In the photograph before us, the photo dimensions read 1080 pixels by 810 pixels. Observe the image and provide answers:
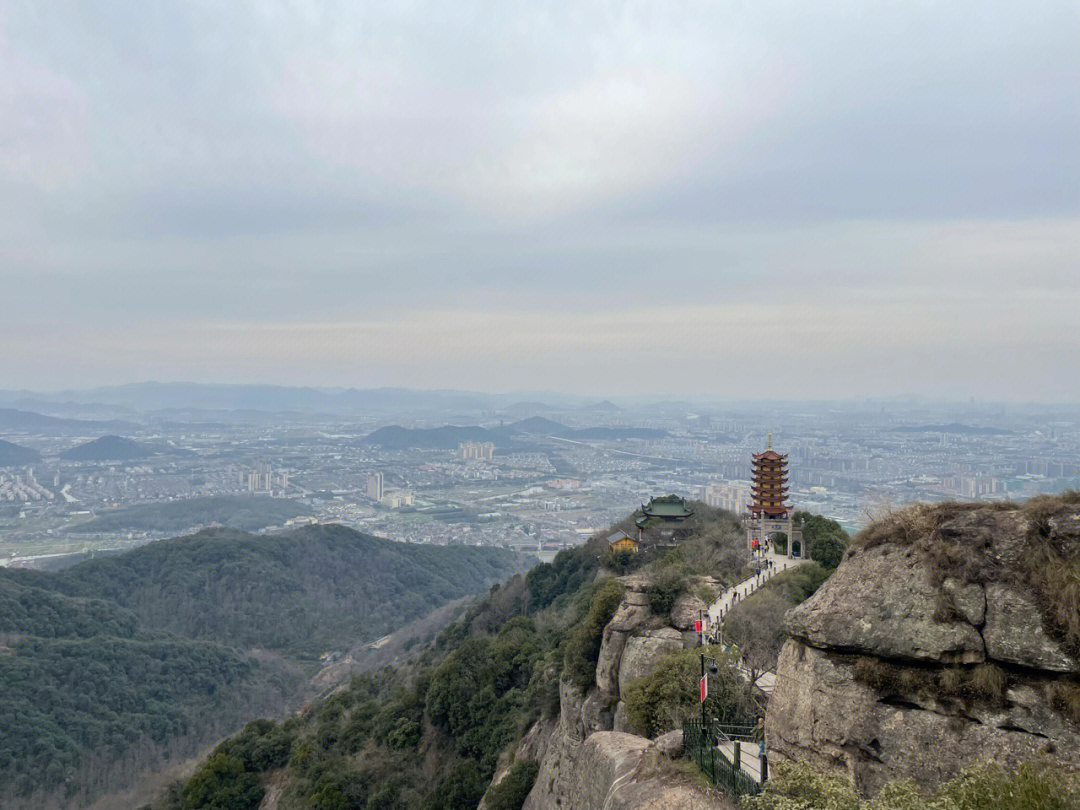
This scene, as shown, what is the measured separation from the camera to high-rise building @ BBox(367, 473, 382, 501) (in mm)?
168525

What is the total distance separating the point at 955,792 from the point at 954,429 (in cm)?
11445

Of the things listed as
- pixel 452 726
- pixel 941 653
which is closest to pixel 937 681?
pixel 941 653

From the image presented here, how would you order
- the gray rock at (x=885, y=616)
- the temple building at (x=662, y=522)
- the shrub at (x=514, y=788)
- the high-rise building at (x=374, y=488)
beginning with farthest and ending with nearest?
1. the high-rise building at (x=374, y=488)
2. the temple building at (x=662, y=522)
3. the shrub at (x=514, y=788)
4. the gray rock at (x=885, y=616)

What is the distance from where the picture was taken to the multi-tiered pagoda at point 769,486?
27.2 metres

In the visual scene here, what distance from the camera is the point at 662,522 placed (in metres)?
35.3

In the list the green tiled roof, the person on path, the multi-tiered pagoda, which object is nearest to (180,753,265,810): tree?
the green tiled roof

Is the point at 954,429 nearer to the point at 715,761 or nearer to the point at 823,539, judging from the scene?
the point at 823,539


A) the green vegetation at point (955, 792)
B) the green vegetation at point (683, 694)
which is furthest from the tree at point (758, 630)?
the green vegetation at point (955, 792)

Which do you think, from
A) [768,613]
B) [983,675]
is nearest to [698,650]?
[768,613]

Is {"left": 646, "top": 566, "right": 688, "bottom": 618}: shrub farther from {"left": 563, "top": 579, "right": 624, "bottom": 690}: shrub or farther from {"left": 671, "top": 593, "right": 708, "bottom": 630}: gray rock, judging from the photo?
{"left": 563, "top": 579, "right": 624, "bottom": 690}: shrub

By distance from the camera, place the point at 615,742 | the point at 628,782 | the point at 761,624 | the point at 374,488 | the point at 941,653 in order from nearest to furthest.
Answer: the point at 941,653, the point at 628,782, the point at 615,742, the point at 761,624, the point at 374,488

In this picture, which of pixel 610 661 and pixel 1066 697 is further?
pixel 610 661

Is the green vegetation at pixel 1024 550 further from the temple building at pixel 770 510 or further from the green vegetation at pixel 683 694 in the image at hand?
the temple building at pixel 770 510

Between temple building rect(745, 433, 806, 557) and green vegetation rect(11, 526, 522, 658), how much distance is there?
59.6 m
